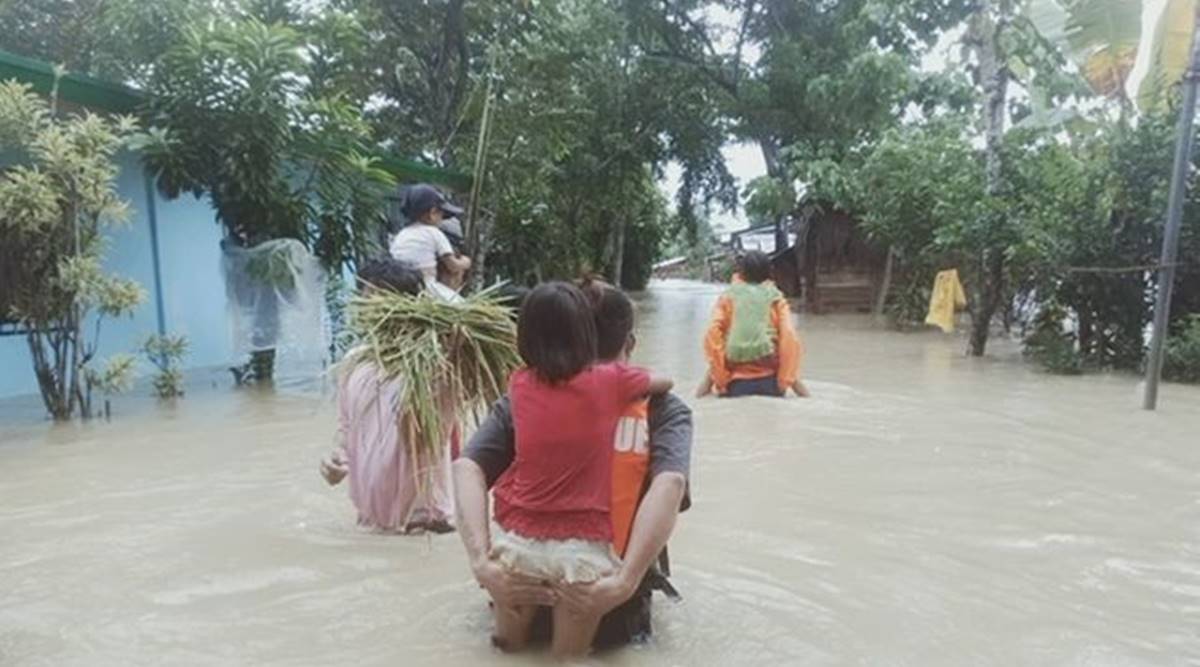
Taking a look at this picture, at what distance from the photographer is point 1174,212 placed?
683 centimetres

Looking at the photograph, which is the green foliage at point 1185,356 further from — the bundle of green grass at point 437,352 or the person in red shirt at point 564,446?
the person in red shirt at point 564,446

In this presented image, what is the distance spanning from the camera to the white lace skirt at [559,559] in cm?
248

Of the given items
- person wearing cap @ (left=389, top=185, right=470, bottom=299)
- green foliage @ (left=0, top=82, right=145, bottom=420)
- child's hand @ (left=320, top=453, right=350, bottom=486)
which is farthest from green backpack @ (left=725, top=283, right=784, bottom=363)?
green foliage @ (left=0, top=82, right=145, bottom=420)

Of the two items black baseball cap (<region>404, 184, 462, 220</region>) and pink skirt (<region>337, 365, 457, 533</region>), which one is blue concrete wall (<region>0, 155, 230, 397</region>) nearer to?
black baseball cap (<region>404, 184, 462, 220</region>)

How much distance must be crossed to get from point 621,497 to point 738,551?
1.38m

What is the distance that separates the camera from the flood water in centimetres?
286

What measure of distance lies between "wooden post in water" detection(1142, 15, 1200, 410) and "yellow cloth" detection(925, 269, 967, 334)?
5.89m

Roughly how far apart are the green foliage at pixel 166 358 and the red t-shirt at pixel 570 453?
21.1 ft

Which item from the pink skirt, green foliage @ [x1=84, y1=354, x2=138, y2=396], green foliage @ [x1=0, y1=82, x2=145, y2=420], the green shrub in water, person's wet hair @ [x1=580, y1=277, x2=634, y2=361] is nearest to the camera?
person's wet hair @ [x1=580, y1=277, x2=634, y2=361]

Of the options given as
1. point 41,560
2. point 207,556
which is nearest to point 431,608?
point 207,556

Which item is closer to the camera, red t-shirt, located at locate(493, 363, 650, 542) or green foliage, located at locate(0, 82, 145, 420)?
red t-shirt, located at locate(493, 363, 650, 542)

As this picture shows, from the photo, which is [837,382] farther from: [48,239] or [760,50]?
[760,50]

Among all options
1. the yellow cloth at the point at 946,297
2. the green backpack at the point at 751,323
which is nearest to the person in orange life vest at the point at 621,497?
the green backpack at the point at 751,323

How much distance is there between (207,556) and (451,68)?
450 inches
